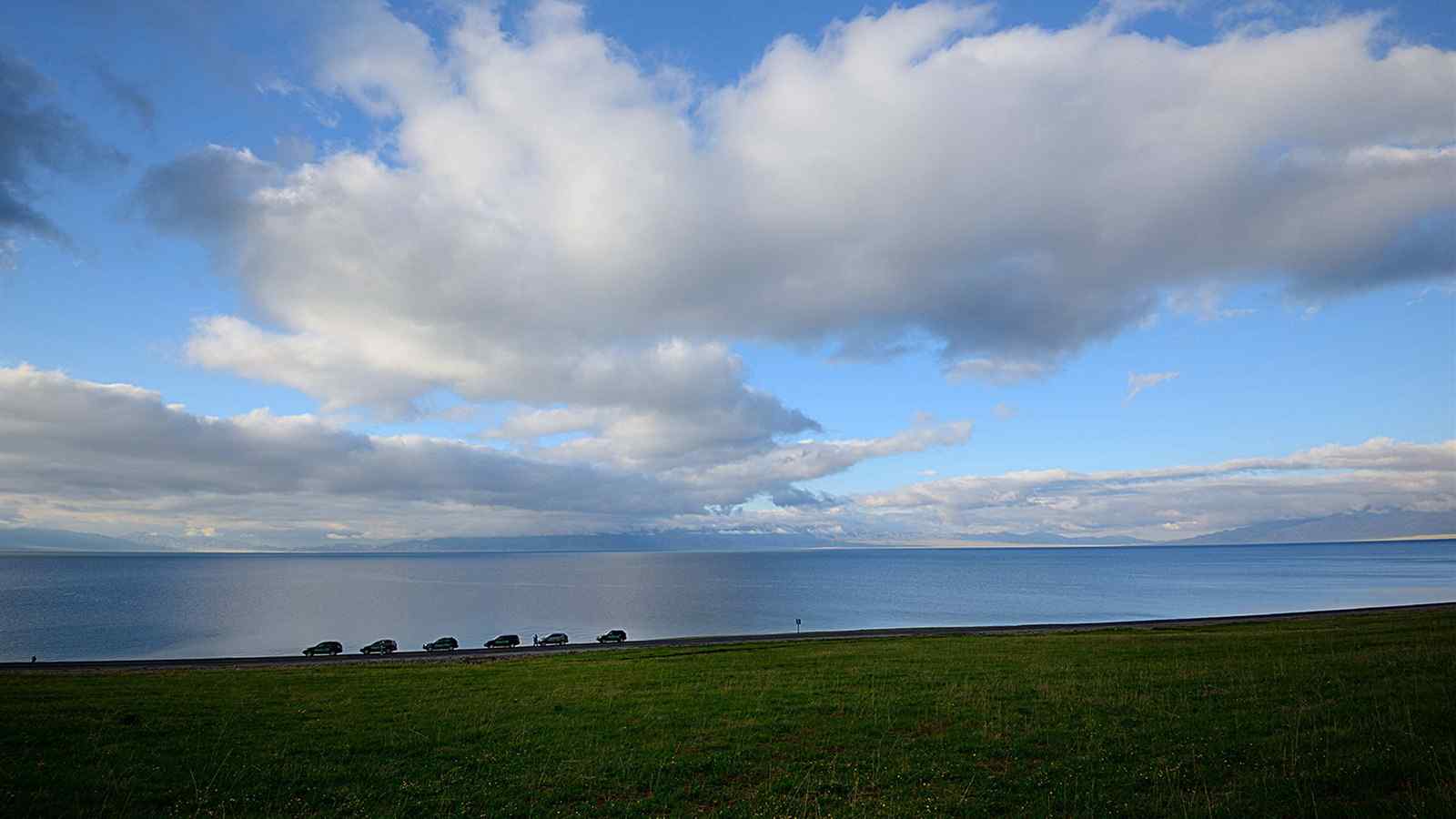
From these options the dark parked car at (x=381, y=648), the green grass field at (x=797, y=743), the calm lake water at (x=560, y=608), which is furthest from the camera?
the calm lake water at (x=560, y=608)

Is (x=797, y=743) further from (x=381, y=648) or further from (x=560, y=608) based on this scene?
(x=560, y=608)

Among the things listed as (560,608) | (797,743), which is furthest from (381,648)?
(797,743)

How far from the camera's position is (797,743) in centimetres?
1827

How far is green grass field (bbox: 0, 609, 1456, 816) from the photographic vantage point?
1355 cm

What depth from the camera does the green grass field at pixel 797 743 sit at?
1355 centimetres

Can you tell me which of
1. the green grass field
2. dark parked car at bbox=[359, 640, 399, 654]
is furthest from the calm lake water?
the green grass field

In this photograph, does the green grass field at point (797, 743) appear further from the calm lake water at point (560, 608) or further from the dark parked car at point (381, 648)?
the calm lake water at point (560, 608)

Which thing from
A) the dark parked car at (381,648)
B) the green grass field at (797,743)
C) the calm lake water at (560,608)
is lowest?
the calm lake water at (560,608)

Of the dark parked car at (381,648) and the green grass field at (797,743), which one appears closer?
the green grass field at (797,743)

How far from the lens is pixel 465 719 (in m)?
22.0

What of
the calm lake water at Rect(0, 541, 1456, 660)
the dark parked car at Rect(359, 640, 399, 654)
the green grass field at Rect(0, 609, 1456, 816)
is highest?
the green grass field at Rect(0, 609, 1456, 816)

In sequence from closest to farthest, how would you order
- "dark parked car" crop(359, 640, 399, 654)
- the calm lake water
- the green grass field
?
1. the green grass field
2. "dark parked car" crop(359, 640, 399, 654)
3. the calm lake water

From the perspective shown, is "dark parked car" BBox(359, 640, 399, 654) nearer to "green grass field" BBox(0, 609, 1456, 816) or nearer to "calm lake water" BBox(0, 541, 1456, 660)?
"calm lake water" BBox(0, 541, 1456, 660)

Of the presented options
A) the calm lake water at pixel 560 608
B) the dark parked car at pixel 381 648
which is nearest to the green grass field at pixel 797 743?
the dark parked car at pixel 381 648
